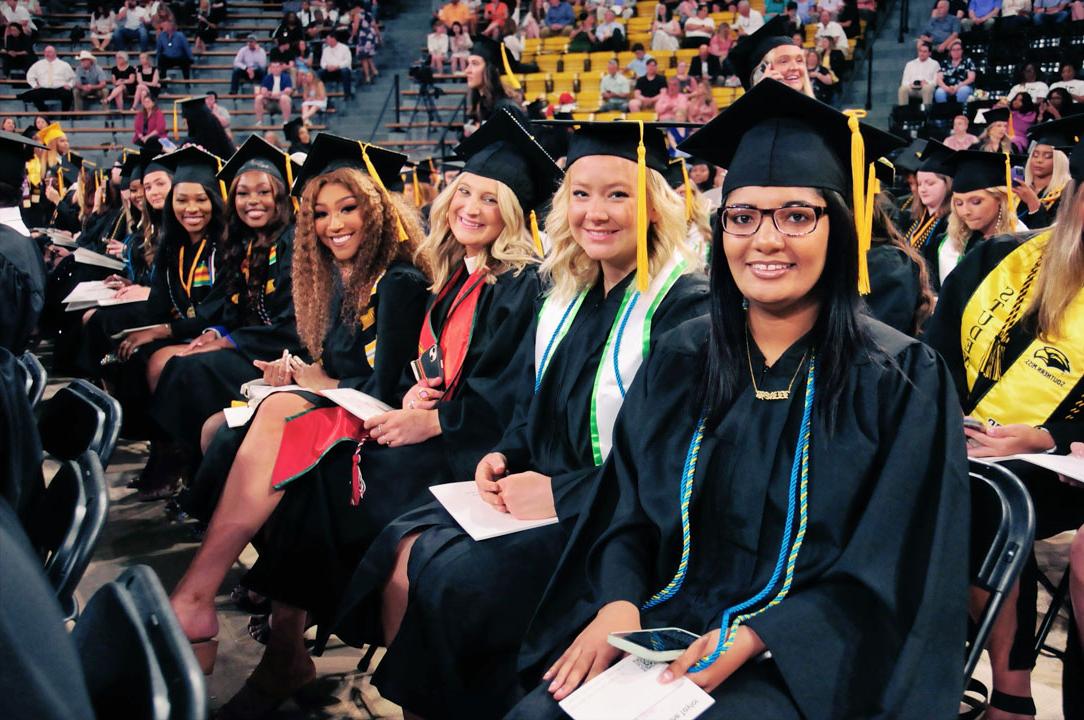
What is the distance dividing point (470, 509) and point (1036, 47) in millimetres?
11860

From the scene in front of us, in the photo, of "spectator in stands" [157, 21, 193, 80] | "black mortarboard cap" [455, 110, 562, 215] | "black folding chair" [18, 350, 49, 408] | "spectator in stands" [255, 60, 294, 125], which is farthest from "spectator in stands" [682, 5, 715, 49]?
"black folding chair" [18, 350, 49, 408]

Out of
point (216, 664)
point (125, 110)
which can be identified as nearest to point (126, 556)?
point (216, 664)

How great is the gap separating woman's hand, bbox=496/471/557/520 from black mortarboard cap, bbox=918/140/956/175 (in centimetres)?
388

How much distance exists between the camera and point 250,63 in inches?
706

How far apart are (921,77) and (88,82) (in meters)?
14.7

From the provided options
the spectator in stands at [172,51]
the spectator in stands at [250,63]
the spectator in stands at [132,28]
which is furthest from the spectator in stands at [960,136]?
the spectator in stands at [132,28]

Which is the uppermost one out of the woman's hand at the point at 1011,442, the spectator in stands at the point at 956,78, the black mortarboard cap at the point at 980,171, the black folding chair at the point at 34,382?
Result: the spectator in stands at the point at 956,78

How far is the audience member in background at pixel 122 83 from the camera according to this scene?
17312mm

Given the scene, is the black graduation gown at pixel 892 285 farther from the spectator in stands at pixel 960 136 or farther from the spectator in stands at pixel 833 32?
the spectator in stands at pixel 833 32

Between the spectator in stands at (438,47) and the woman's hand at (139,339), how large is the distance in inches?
511

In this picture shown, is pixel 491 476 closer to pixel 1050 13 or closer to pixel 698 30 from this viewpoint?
pixel 1050 13

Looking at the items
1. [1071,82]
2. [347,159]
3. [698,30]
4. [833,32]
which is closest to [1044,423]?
[347,159]

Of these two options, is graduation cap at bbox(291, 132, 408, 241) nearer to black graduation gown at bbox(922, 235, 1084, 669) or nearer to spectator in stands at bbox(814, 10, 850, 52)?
black graduation gown at bbox(922, 235, 1084, 669)

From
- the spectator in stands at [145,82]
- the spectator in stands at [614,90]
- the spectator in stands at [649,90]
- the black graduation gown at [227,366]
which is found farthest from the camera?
the spectator in stands at [145,82]
